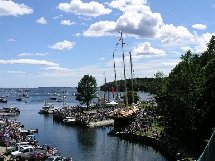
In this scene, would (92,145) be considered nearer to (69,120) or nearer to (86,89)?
(69,120)

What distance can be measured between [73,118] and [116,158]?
1973 inches

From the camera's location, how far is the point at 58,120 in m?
115

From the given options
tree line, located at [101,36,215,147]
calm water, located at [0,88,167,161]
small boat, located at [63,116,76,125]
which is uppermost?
tree line, located at [101,36,215,147]

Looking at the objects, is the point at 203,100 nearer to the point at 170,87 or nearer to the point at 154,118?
the point at 170,87

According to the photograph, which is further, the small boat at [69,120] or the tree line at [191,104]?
the small boat at [69,120]

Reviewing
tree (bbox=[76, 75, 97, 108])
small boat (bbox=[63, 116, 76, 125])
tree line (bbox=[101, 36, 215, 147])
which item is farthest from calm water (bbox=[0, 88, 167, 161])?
tree (bbox=[76, 75, 97, 108])

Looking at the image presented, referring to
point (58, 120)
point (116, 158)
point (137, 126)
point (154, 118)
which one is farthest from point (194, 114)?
point (58, 120)

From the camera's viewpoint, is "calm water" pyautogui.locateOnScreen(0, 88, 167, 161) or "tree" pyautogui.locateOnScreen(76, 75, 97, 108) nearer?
"calm water" pyautogui.locateOnScreen(0, 88, 167, 161)

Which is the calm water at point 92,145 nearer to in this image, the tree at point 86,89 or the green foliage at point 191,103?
the green foliage at point 191,103

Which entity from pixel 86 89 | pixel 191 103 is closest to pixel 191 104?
pixel 191 103

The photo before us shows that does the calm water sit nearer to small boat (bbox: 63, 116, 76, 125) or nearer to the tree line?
the tree line

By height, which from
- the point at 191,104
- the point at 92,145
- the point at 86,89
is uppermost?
the point at 86,89

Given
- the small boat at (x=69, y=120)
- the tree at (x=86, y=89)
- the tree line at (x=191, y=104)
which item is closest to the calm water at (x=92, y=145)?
the tree line at (x=191, y=104)

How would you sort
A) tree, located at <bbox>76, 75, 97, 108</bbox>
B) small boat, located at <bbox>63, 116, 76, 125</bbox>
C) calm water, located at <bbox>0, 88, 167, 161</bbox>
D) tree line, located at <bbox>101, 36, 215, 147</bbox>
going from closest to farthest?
1. tree line, located at <bbox>101, 36, 215, 147</bbox>
2. calm water, located at <bbox>0, 88, 167, 161</bbox>
3. small boat, located at <bbox>63, 116, 76, 125</bbox>
4. tree, located at <bbox>76, 75, 97, 108</bbox>
